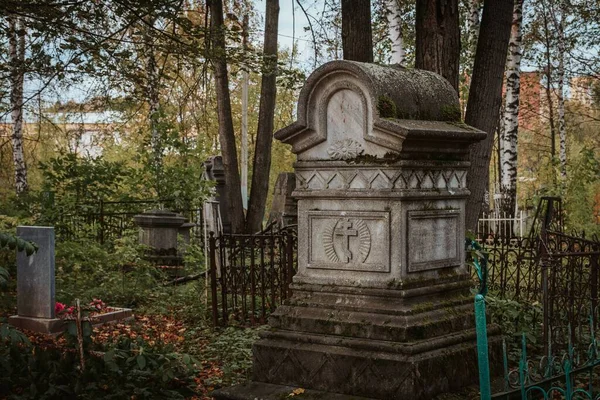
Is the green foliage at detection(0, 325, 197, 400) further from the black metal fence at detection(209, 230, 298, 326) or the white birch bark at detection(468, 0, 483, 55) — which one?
the white birch bark at detection(468, 0, 483, 55)

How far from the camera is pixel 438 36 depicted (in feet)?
27.4

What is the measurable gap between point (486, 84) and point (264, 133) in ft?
30.5

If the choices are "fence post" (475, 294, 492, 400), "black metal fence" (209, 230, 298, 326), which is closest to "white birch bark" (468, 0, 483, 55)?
"black metal fence" (209, 230, 298, 326)

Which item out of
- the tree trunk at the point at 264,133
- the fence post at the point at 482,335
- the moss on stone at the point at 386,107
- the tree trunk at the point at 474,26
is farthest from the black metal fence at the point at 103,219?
the fence post at the point at 482,335

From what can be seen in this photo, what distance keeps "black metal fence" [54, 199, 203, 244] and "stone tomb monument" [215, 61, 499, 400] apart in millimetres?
8365

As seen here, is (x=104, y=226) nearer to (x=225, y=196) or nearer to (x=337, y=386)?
(x=225, y=196)

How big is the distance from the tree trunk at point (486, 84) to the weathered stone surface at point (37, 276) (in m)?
4.54

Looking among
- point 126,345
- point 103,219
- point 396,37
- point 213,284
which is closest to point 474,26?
point 396,37

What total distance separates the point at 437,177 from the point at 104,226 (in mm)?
10322

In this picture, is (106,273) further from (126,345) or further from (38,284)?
(126,345)

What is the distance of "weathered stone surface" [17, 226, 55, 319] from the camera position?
9.02m

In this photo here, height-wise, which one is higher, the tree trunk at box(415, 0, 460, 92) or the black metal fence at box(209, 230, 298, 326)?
the tree trunk at box(415, 0, 460, 92)

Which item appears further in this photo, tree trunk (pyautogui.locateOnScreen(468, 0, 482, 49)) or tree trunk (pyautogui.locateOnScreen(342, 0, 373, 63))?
tree trunk (pyautogui.locateOnScreen(468, 0, 482, 49))

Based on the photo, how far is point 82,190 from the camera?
15.0m
